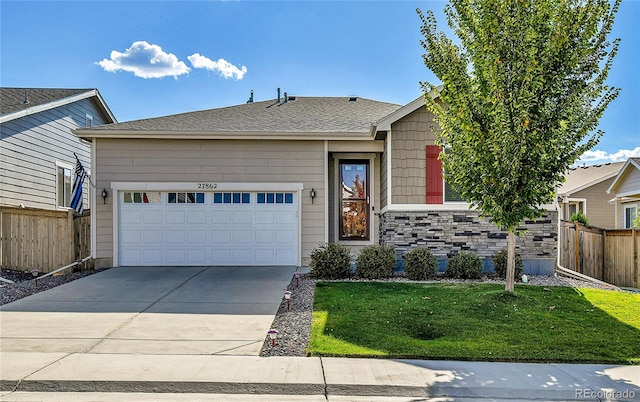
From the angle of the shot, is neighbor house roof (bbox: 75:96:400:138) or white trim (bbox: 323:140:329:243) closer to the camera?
neighbor house roof (bbox: 75:96:400:138)

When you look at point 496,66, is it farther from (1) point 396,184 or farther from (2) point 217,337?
(2) point 217,337

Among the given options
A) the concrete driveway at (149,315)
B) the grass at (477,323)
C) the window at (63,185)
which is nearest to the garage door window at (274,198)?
the concrete driveway at (149,315)

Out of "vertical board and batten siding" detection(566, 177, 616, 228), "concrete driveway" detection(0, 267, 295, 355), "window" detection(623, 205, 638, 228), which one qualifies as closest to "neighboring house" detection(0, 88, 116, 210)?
"concrete driveway" detection(0, 267, 295, 355)

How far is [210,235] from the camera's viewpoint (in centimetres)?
1241

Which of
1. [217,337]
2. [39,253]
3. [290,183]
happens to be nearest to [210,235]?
[290,183]

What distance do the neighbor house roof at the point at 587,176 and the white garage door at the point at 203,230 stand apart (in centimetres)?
1518

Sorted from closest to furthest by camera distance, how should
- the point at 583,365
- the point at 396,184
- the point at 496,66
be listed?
1. the point at 583,365
2. the point at 496,66
3. the point at 396,184

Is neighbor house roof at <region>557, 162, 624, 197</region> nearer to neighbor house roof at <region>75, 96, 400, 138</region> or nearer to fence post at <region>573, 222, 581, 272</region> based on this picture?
fence post at <region>573, 222, 581, 272</region>

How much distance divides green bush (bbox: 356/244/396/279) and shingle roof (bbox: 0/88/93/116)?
11.4 metres

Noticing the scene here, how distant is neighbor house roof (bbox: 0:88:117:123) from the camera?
13958 mm

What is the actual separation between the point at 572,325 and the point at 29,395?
22.5ft

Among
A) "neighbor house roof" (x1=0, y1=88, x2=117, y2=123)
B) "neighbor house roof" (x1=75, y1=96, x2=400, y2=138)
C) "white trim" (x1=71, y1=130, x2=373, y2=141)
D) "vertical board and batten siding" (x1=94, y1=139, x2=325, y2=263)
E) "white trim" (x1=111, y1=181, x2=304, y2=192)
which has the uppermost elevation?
"neighbor house roof" (x1=0, y1=88, x2=117, y2=123)

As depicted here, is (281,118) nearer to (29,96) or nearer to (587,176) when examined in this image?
(29,96)

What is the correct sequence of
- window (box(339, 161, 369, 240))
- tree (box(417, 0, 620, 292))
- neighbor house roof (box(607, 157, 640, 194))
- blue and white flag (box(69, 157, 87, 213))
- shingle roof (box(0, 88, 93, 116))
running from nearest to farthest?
1. tree (box(417, 0, 620, 292))
2. blue and white flag (box(69, 157, 87, 213))
3. window (box(339, 161, 369, 240))
4. shingle roof (box(0, 88, 93, 116))
5. neighbor house roof (box(607, 157, 640, 194))
